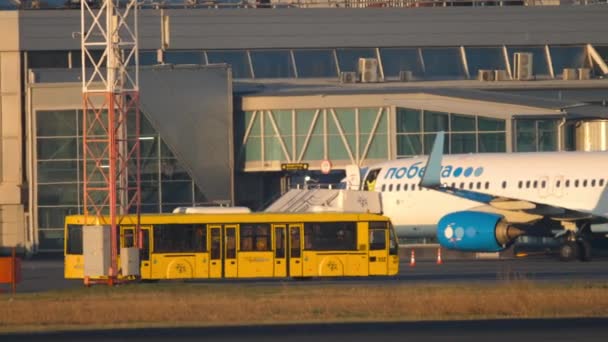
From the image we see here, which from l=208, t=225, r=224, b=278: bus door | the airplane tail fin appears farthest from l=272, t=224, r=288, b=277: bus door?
the airplane tail fin

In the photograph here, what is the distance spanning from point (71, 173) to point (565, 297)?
3292 centimetres

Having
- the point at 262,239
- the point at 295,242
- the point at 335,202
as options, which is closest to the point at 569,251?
the point at 335,202

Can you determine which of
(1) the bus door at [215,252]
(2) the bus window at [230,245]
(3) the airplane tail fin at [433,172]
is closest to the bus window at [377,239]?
(2) the bus window at [230,245]

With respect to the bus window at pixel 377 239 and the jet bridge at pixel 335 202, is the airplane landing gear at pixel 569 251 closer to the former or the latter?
the jet bridge at pixel 335 202

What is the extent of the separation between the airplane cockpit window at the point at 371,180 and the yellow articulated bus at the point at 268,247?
12390 millimetres

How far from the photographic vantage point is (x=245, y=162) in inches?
2331

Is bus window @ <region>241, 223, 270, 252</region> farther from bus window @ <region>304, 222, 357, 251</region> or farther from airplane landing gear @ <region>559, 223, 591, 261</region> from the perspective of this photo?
airplane landing gear @ <region>559, 223, 591, 261</region>

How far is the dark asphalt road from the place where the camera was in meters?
21.5

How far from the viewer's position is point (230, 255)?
37.8 m

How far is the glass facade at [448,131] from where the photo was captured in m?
56.4

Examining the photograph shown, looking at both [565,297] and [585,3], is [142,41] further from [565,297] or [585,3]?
[565,297]

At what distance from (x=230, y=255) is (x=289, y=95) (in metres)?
21.6

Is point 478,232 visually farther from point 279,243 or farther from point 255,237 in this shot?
point 255,237

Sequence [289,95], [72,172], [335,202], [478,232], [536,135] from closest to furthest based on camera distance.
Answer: [478,232]
[335,202]
[536,135]
[72,172]
[289,95]
